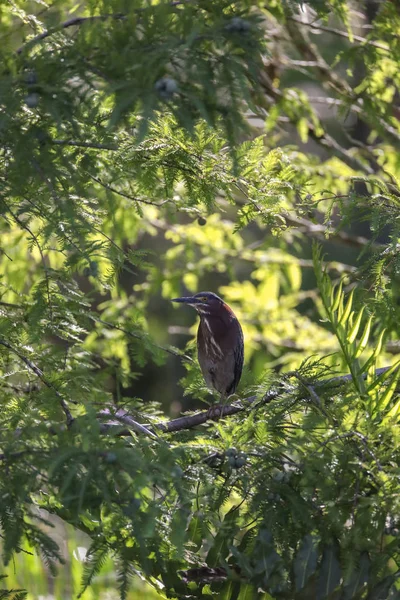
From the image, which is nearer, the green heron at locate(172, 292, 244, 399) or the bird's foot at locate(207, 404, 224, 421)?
the bird's foot at locate(207, 404, 224, 421)

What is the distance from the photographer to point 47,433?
81.8 inches

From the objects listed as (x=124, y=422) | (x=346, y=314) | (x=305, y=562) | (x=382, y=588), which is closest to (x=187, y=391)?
(x=124, y=422)

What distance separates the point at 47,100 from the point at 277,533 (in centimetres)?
138

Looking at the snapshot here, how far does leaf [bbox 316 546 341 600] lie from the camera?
214cm

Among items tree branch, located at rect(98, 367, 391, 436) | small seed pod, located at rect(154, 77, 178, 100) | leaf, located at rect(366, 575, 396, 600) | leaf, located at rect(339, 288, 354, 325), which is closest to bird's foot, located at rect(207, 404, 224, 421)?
tree branch, located at rect(98, 367, 391, 436)

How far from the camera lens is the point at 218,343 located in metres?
4.58

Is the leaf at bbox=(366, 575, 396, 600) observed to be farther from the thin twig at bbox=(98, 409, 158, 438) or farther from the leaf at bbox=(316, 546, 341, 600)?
the thin twig at bbox=(98, 409, 158, 438)

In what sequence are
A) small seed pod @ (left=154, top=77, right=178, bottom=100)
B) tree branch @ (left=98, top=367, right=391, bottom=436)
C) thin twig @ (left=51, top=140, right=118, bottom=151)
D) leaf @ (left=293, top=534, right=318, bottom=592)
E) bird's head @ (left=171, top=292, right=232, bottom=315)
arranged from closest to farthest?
small seed pod @ (left=154, top=77, right=178, bottom=100) → leaf @ (left=293, top=534, right=318, bottom=592) → thin twig @ (left=51, top=140, right=118, bottom=151) → tree branch @ (left=98, top=367, right=391, bottom=436) → bird's head @ (left=171, top=292, right=232, bottom=315)

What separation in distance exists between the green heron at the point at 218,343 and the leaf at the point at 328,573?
92.6 inches

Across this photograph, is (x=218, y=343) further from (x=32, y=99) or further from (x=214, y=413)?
(x=32, y=99)

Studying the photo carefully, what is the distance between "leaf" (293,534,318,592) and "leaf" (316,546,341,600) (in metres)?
0.04

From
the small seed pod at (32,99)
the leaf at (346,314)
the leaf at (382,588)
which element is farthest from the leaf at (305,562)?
the small seed pod at (32,99)

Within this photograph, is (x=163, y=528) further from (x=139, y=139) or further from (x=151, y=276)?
(x=151, y=276)

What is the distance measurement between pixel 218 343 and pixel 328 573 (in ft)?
8.21
